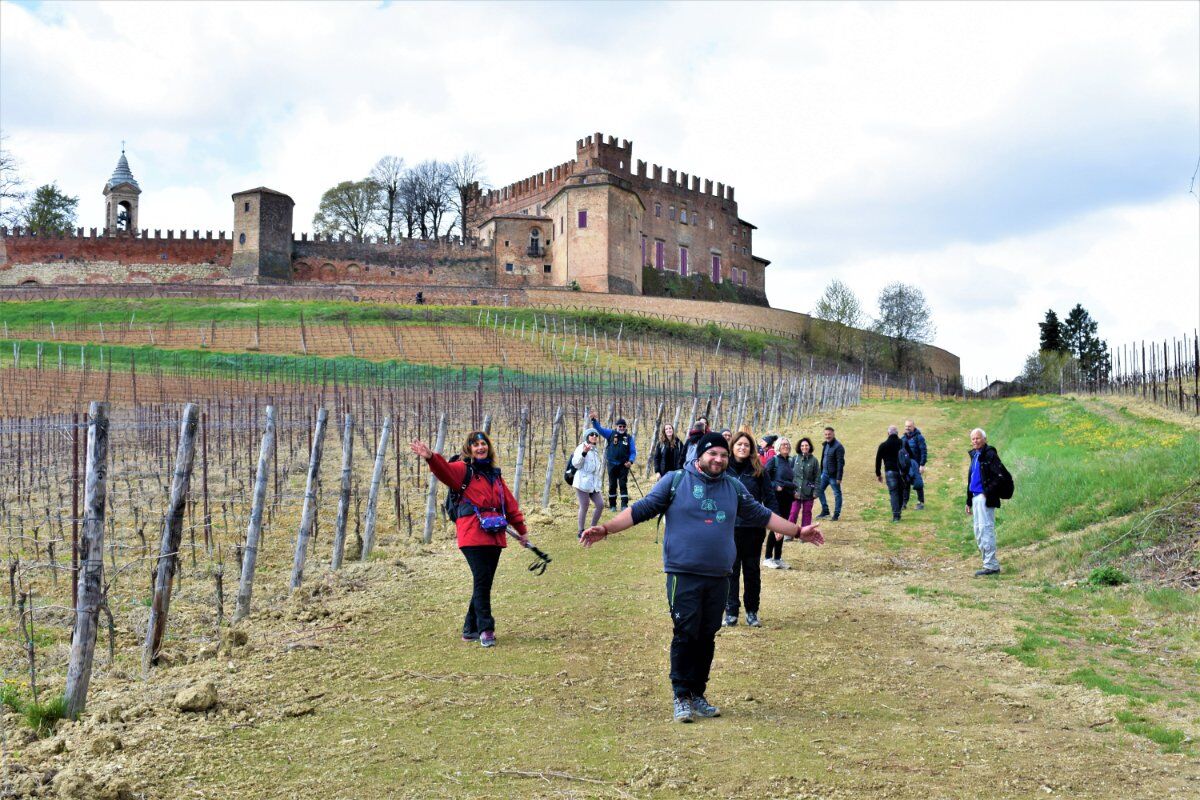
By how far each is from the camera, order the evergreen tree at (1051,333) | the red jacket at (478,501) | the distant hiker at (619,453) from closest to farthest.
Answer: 1. the red jacket at (478,501)
2. the distant hiker at (619,453)
3. the evergreen tree at (1051,333)

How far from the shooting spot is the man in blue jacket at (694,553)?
19.9 feet

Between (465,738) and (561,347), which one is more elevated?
(561,347)

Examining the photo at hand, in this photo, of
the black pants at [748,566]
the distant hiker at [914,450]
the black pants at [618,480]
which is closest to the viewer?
the black pants at [748,566]

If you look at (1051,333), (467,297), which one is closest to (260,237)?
(467,297)

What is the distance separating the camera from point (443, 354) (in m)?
46.0

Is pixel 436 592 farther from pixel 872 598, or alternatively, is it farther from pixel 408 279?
pixel 408 279

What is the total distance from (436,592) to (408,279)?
202 feet

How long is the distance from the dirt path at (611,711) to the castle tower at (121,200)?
71058mm

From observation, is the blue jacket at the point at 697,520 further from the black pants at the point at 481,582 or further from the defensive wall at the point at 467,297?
the defensive wall at the point at 467,297

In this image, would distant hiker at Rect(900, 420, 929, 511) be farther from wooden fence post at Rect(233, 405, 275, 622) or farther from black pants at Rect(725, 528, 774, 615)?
wooden fence post at Rect(233, 405, 275, 622)

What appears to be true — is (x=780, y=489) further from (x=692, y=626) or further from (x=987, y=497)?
(x=692, y=626)

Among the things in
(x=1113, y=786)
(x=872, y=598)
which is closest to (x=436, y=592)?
(x=872, y=598)

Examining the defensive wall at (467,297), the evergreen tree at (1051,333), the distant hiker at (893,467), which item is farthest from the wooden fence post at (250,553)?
the evergreen tree at (1051,333)

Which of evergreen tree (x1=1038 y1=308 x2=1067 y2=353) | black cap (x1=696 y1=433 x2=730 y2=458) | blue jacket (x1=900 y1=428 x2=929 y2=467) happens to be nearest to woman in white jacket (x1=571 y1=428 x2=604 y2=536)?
blue jacket (x1=900 y1=428 x2=929 y2=467)
